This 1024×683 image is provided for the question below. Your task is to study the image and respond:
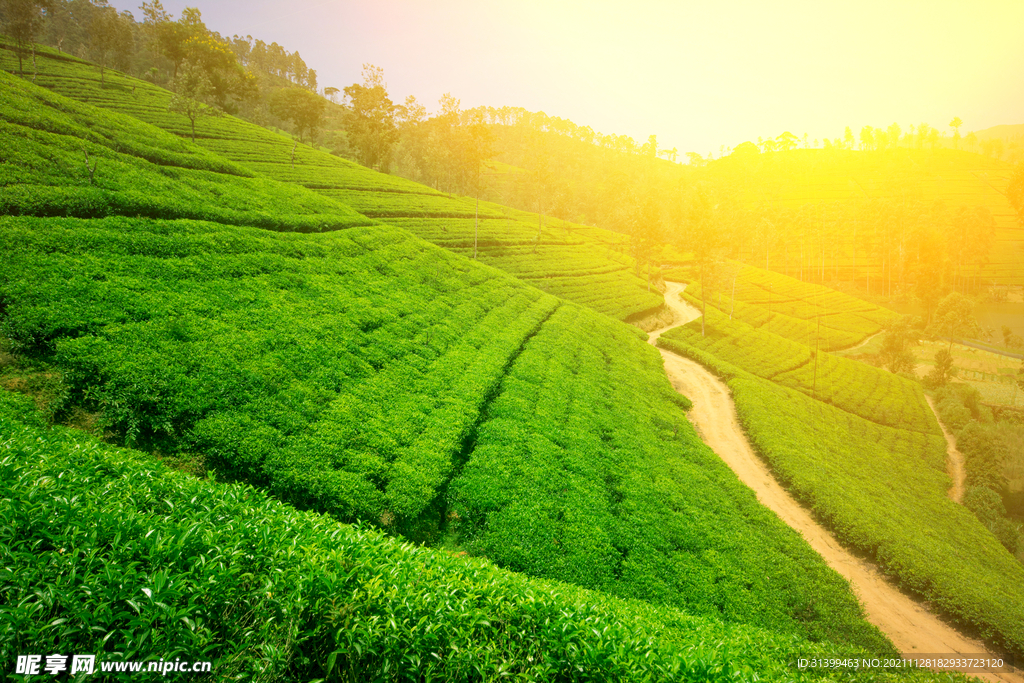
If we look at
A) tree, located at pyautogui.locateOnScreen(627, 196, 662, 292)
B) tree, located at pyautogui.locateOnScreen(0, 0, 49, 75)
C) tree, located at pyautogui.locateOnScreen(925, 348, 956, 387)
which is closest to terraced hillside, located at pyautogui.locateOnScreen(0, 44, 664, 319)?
tree, located at pyautogui.locateOnScreen(627, 196, 662, 292)

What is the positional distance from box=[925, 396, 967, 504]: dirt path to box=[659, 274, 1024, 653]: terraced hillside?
717mm

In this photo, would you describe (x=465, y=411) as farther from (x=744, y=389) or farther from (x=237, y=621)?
(x=744, y=389)

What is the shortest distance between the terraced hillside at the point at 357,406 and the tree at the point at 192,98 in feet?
107

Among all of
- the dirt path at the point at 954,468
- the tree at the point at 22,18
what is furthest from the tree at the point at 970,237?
the tree at the point at 22,18

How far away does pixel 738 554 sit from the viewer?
46.9 feet

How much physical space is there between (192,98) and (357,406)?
67806 millimetres

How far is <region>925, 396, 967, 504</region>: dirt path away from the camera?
3011 cm

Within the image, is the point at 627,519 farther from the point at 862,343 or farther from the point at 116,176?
the point at 862,343

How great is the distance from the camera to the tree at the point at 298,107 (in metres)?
83.4

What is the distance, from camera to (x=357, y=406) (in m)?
14.1

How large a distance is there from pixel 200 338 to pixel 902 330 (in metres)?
80.9

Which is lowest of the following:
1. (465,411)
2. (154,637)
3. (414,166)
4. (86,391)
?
(465,411)

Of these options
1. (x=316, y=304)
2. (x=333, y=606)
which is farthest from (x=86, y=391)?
(x=333, y=606)

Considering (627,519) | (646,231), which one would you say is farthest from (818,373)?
(627,519)
